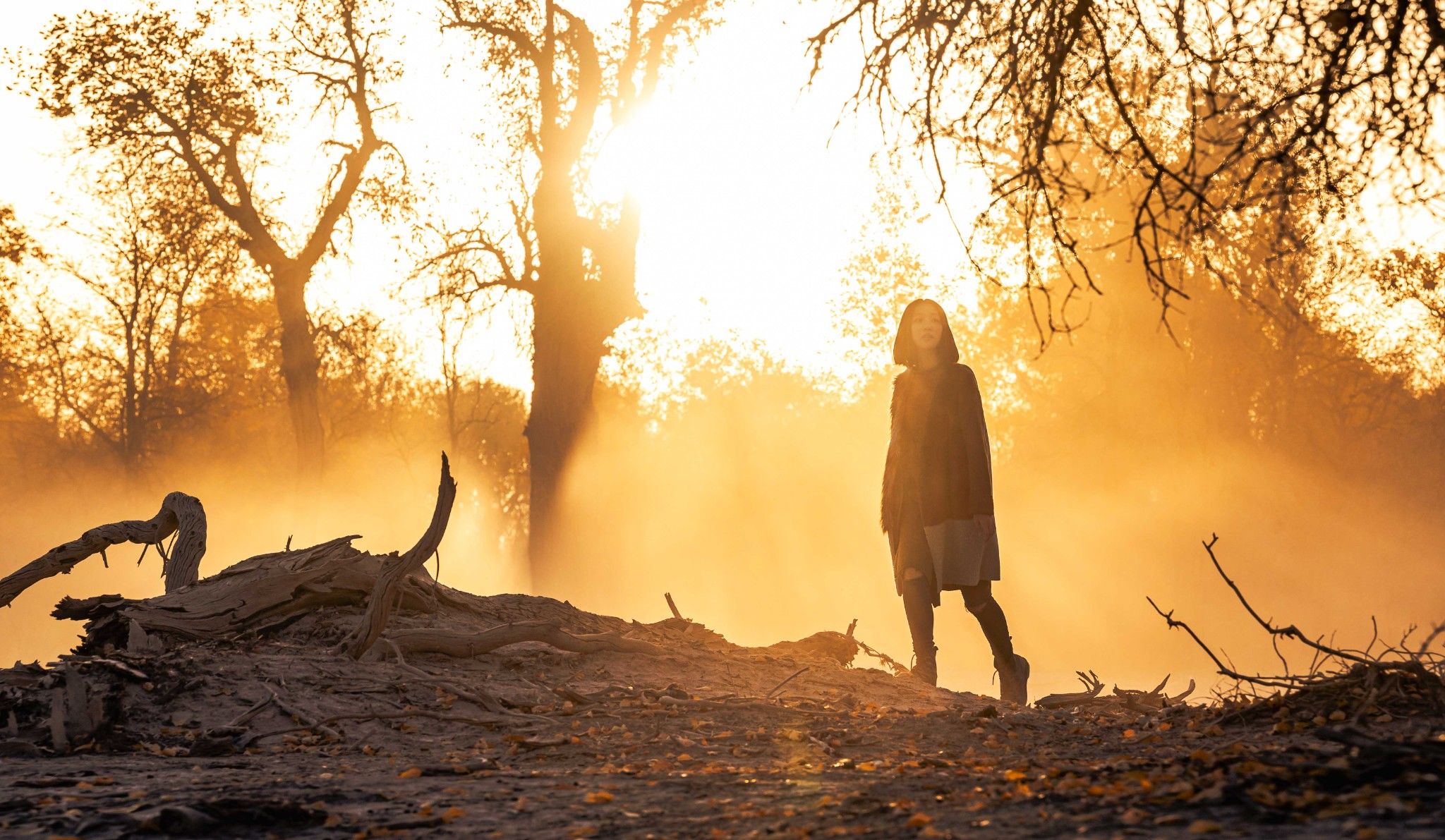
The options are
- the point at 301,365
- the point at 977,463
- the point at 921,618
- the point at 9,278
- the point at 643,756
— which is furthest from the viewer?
the point at 9,278

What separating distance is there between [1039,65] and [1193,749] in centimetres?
295

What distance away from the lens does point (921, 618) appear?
28.0ft

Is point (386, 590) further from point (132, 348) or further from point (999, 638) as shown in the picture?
point (132, 348)

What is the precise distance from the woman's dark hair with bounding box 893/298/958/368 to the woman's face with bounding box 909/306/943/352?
16 mm

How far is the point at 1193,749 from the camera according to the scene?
494 centimetres

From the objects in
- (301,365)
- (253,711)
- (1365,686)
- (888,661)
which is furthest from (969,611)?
(301,365)

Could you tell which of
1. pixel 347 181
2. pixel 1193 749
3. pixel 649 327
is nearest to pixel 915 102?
pixel 1193 749

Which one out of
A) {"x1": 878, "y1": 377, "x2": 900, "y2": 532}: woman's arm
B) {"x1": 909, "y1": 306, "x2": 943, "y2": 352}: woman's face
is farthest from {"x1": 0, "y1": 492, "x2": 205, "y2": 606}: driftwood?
{"x1": 909, "y1": 306, "x2": 943, "y2": 352}: woman's face

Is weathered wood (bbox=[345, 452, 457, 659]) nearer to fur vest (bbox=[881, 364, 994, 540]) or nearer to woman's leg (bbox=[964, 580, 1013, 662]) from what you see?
fur vest (bbox=[881, 364, 994, 540])

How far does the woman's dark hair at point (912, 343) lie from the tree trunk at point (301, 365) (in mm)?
16904

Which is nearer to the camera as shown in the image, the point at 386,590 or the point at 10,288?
the point at 386,590

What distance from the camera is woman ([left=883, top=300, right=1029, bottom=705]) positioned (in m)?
8.39

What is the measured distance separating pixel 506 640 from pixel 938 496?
2868 mm

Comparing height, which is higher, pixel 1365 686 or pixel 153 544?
pixel 153 544
